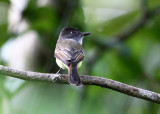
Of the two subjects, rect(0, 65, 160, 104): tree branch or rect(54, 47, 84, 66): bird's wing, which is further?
rect(54, 47, 84, 66): bird's wing

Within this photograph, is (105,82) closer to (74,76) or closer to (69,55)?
(74,76)

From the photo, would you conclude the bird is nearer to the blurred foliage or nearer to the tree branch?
the tree branch

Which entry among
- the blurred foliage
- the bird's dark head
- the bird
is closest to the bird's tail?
the bird

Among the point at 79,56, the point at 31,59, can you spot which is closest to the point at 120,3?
the point at 31,59

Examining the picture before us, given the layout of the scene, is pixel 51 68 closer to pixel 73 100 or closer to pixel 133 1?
pixel 73 100

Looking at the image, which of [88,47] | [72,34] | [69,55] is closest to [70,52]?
[69,55]

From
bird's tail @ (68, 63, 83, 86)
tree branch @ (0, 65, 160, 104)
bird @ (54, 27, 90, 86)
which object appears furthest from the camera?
bird @ (54, 27, 90, 86)

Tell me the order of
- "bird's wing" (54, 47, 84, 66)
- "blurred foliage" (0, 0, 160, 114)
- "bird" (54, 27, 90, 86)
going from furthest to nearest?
"blurred foliage" (0, 0, 160, 114)
"bird's wing" (54, 47, 84, 66)
"bird" (54, 27, 90, 86)
